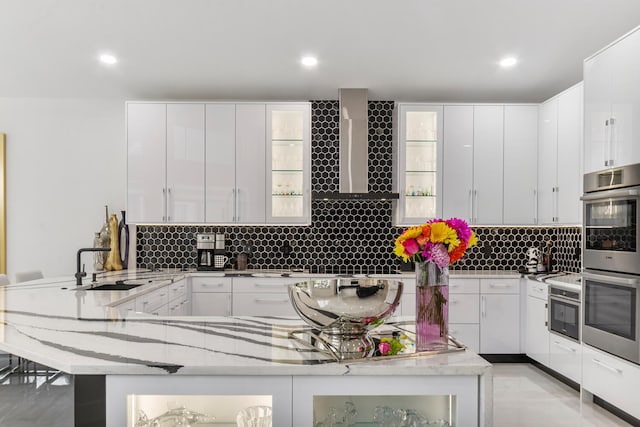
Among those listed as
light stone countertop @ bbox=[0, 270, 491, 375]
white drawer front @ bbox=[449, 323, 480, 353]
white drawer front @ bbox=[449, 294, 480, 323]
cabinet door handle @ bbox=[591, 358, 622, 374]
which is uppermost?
light stone countertop @ bbox=[0, 270, 491, 375]

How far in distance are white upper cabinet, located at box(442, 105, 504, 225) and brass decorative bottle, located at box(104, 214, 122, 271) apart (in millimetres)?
3412

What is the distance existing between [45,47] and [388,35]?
2.67m

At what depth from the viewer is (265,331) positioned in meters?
1.81

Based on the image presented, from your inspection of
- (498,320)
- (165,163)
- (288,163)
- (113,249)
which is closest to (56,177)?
(113,249)

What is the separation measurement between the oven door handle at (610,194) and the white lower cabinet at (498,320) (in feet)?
4.87

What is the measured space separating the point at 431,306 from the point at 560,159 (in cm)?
344

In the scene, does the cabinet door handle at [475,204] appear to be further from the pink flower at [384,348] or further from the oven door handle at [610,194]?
the pink flower at [384,348]

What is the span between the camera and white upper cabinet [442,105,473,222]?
465 cm

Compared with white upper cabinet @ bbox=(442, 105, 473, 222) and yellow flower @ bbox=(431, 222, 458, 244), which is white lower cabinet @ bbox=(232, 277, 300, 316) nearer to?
white upper cabinet @ bbox=(442, 105, 473, 222)

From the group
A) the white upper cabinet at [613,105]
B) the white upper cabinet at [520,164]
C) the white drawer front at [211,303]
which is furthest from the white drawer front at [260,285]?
the white upper cabinet at [613,105]

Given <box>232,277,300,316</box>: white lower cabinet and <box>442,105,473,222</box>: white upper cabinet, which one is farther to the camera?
<box>442,105,473,222</box>: white upper cabinet

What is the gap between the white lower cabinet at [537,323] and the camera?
407 centimetres

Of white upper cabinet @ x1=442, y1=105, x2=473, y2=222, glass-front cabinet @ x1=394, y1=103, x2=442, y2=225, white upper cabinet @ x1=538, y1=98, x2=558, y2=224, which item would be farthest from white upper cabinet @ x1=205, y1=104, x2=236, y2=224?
white upper cabinet @ x1=538, y1=98, x2=558, y2=224

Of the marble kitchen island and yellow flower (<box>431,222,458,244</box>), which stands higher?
yellow flower (<box>431,222,458,244</box>)
